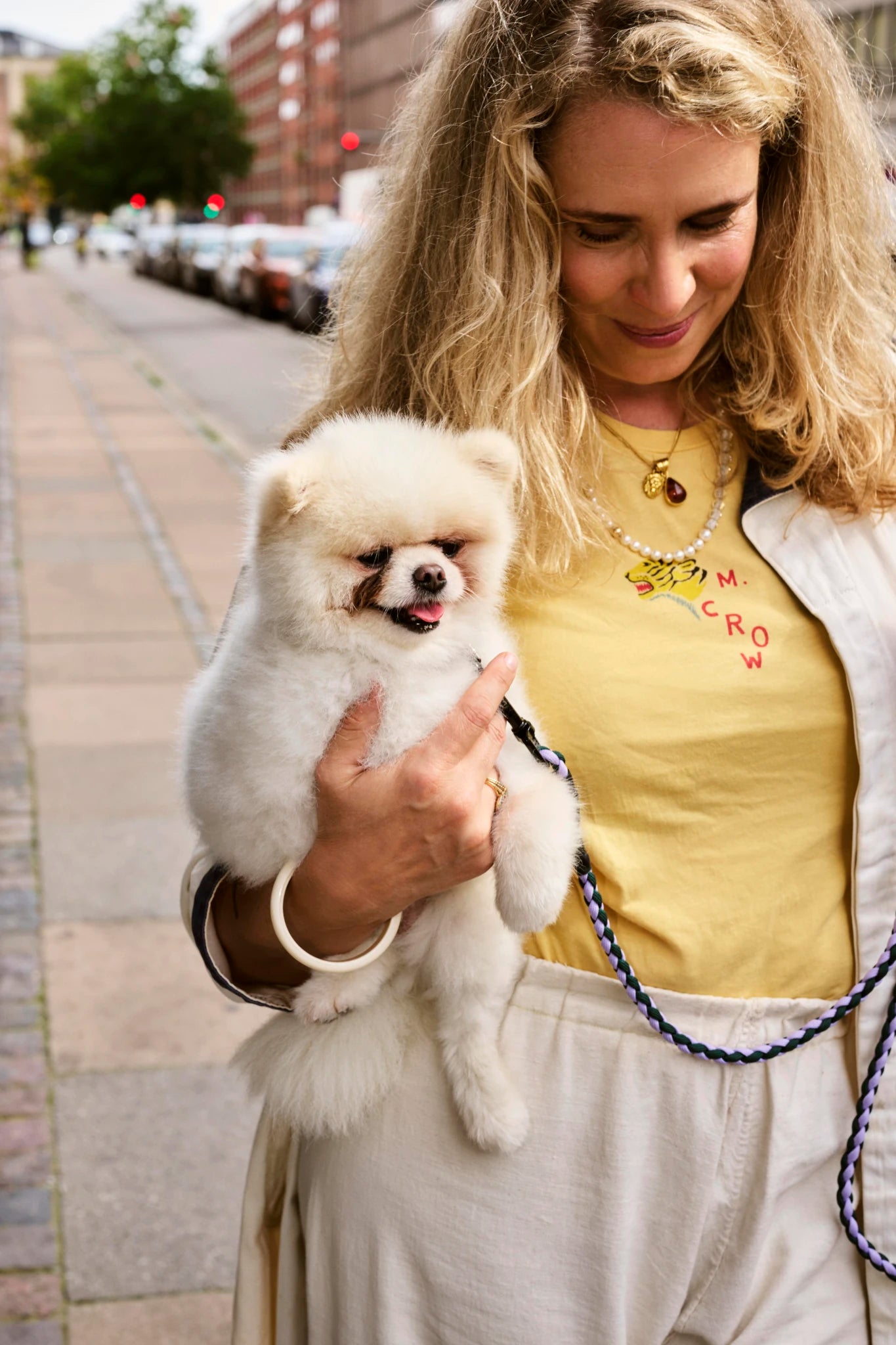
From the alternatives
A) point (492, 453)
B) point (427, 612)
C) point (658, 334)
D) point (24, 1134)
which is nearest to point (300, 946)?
point (427, 612)

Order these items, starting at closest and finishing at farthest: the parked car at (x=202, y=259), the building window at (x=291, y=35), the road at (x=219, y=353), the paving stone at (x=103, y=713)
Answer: the paving stone at (x=103, y=713) < the road at (x=219, y=353) < the parked car at (x=202, y=259) < the building window at (x=291, y=35)

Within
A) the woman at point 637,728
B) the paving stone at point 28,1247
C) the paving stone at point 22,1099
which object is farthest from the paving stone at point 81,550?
the woman at point 637,728

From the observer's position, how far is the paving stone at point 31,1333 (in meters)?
3.05

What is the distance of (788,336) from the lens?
2162 mm

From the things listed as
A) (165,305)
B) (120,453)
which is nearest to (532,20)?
(120,453)

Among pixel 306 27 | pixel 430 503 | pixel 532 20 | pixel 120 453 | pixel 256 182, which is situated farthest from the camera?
pixel 256 182

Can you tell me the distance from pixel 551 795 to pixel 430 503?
0.39m

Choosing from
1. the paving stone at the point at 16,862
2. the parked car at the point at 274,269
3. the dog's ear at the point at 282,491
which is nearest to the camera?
the dog's ear at the point at 282,491

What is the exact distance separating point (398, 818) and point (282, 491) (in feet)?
1.37

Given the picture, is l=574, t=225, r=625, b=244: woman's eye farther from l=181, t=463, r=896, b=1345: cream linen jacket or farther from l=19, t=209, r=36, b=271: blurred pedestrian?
l=19, t=209, r=36, b=271: blurred pedestrian

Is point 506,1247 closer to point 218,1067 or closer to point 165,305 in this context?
point 218,1067

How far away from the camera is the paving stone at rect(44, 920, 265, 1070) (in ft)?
13.6

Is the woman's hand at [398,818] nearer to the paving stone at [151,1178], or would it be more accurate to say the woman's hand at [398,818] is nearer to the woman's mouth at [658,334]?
the woman's mouth at [658,334]

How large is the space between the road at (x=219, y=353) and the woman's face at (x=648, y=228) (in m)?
0.56
